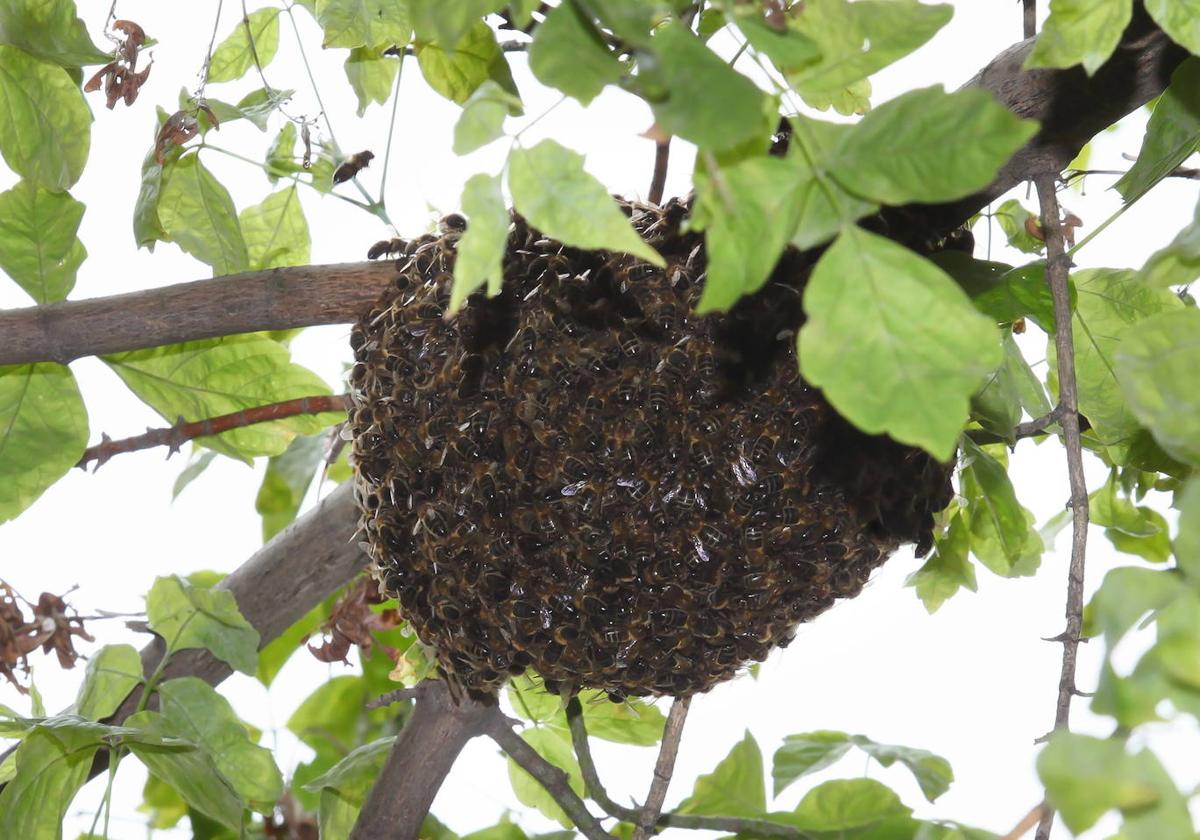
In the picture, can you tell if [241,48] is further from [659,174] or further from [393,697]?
[393,697]

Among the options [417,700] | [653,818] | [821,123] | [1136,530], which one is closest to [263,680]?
[417,700]

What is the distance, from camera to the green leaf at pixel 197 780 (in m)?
0.88

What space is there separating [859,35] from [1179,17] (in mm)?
171

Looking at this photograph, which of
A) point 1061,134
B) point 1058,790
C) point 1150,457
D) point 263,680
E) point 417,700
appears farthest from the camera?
point 263,680

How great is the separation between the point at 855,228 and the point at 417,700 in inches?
29.7

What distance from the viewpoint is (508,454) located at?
812 mm

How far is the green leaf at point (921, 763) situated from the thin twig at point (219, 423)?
20.7 inches

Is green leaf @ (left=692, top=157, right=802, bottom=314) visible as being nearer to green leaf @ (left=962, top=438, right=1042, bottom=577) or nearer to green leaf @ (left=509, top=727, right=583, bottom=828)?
green leaf @ (left=962, top=438, right=1042, bottom=577)

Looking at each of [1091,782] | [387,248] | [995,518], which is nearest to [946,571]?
[995,518]

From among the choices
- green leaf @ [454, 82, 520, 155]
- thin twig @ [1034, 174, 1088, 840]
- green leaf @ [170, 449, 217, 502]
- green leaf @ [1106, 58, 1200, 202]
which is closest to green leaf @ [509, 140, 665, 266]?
green leaf @ [454, 82, 520, 155]

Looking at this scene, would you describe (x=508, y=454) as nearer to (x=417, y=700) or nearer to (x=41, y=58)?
(x=417, y=700)

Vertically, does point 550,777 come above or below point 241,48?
below

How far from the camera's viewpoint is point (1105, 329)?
91 cm

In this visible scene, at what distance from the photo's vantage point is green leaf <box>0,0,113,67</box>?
2.98 feet
